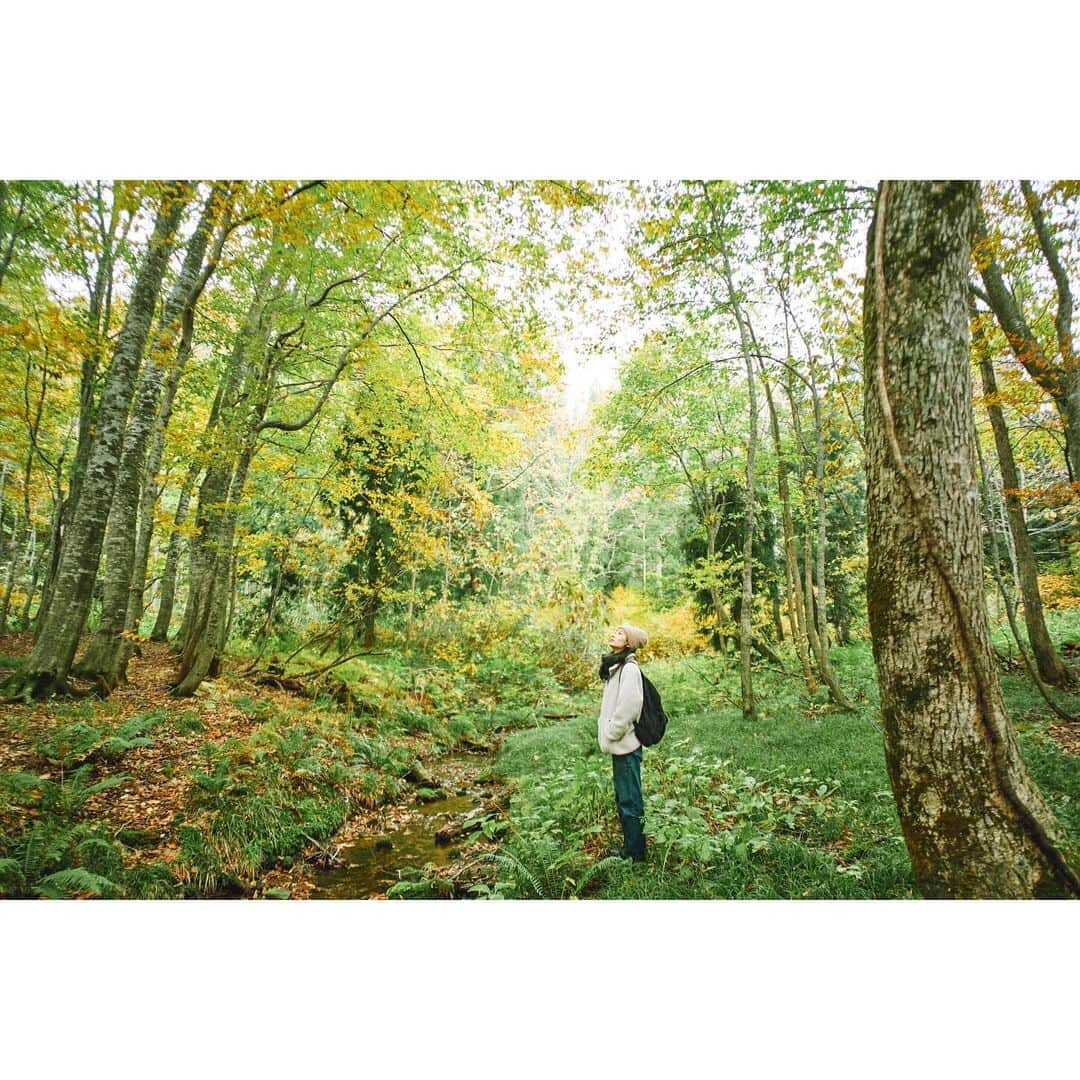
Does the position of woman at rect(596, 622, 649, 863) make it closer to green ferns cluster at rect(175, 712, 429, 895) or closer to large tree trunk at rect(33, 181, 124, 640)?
green ferns cluster at rect(175, 712, 429, 895)

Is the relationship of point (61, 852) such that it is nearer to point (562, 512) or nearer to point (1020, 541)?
point (562, 512)

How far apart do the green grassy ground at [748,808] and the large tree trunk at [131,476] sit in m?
3.74

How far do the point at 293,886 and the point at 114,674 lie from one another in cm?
253

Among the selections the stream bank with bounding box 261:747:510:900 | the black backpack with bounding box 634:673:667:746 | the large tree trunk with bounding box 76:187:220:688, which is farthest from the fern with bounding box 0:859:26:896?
the black backpack with bounding box 634:673:667:746

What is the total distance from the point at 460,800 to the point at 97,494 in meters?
4.07

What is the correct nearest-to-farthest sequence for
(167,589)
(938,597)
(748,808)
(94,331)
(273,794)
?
(938,597), (748,808), (273,794), (94,331), (167,589)

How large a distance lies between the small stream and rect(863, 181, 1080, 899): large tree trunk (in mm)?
2940

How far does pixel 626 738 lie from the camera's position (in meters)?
2.94

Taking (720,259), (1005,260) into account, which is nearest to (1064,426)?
(1005,260)

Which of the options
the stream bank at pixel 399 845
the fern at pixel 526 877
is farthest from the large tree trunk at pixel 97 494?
the fern at pixel 526 877

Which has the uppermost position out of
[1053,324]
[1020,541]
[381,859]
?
[1053,324]

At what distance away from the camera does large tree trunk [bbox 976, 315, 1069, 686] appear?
12.4 feet

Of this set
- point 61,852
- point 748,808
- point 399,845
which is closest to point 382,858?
point 399,845
